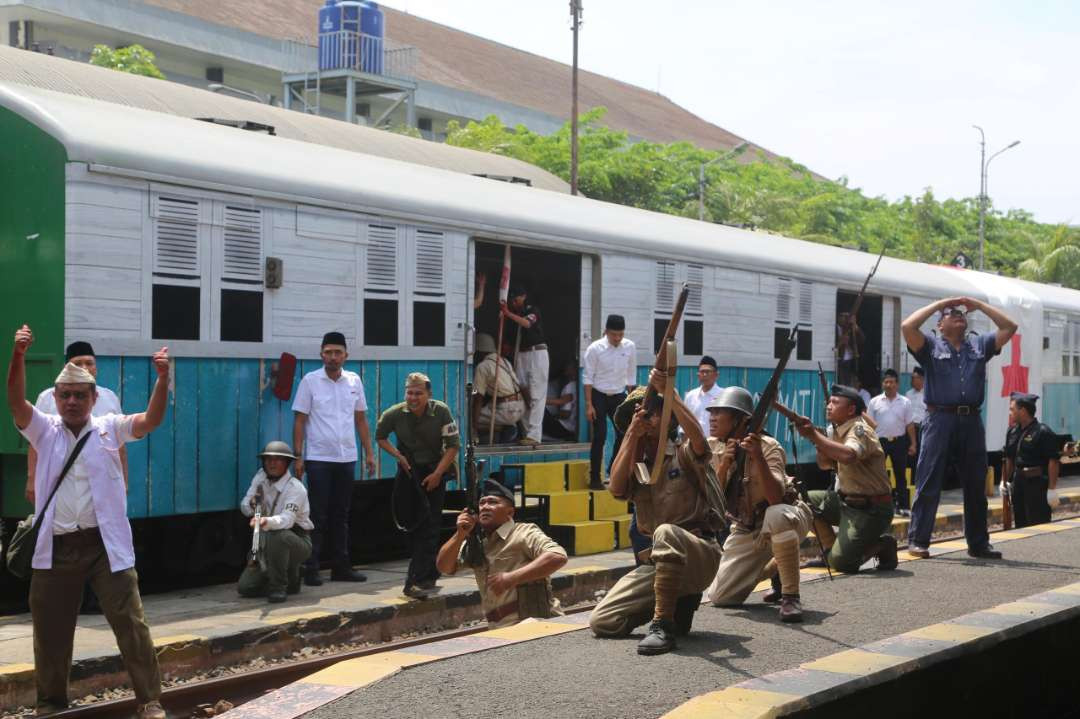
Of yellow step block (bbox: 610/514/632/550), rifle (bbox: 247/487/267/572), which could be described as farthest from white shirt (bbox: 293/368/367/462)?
yellow step block (bbox: 610/514/632/550)

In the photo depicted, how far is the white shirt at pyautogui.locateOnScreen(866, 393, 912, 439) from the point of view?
16.2 m

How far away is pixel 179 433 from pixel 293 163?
2.33m

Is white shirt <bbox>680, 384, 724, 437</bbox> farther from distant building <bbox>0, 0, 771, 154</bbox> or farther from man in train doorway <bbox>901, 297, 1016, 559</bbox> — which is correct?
distant building <bbox>0, 0, 771, 154</bbox>

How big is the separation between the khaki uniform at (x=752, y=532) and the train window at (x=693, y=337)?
6629mm

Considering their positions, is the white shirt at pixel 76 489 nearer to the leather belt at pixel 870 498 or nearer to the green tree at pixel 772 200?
the leather belt at pixel 870 498

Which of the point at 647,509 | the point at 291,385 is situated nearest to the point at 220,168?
the point at 291,385

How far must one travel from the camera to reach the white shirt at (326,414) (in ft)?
35.2

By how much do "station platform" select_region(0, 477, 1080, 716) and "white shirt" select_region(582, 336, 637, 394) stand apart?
77.2 inches

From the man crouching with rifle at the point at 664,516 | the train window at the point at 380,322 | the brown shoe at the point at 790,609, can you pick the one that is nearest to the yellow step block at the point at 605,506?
the train window at the point at 380,322

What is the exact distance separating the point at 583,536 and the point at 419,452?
2836 mm

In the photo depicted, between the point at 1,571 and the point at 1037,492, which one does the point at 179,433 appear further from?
the point at 1037,492

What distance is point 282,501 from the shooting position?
1014 centimetres

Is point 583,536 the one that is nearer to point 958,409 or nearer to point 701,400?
point 701,400

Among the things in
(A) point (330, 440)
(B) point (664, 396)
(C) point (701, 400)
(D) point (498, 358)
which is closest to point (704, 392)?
(C) point (701, 400)
